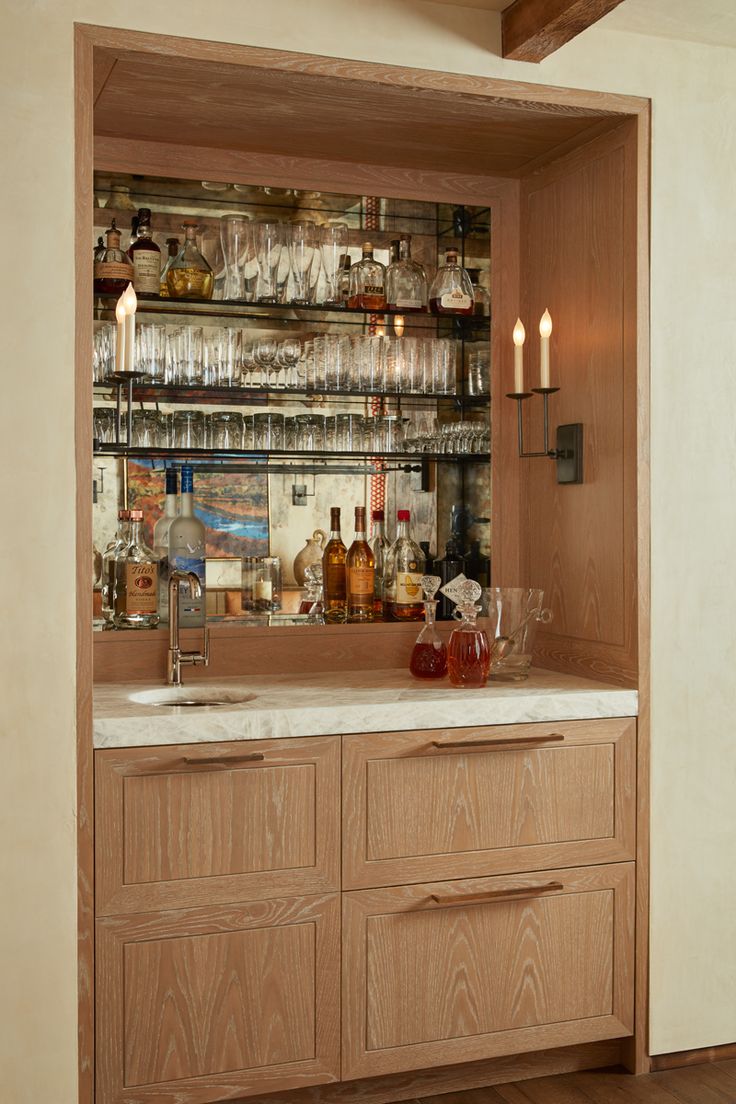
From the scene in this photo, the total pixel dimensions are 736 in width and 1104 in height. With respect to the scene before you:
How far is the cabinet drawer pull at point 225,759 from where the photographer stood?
2365 millimetres

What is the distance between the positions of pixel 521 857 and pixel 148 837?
2.90 feet

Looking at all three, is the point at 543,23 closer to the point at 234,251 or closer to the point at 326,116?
the point at 326,116

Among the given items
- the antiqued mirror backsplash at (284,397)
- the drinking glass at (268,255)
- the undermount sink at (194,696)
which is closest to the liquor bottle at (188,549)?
the antiqued mirror backsplash at (284,397)

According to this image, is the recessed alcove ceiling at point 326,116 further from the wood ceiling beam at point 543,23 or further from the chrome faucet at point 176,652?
the chrome faucet at point 176,652

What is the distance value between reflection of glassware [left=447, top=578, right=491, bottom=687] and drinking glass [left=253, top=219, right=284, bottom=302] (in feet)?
3.20

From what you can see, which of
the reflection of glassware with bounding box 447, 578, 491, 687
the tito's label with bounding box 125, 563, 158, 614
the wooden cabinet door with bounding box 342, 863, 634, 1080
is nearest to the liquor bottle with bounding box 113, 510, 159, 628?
the tito's label with bounding box 125, 563, 158, 614

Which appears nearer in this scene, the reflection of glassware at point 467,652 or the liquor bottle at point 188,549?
the reflection of glassware at point 467,652

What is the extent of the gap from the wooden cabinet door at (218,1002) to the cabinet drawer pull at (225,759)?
32 cm

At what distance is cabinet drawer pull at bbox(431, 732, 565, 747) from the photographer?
2559 mm

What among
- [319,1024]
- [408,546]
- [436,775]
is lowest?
[319,1024]
